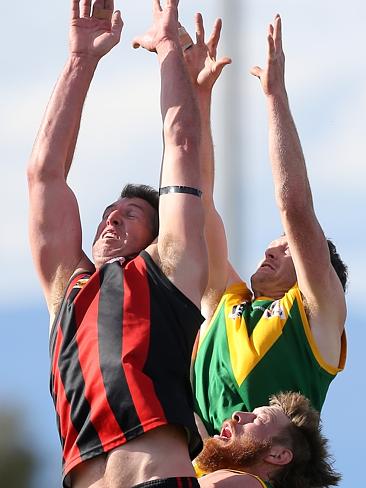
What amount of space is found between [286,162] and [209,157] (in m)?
0.64

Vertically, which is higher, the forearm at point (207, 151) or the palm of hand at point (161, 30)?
the palm of hand at point (161, 30)

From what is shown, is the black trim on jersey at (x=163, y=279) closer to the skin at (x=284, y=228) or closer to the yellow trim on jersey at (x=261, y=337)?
the yellow trim on jersey at (x=261, y=337)

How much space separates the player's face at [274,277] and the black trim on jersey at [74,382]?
1773 mm

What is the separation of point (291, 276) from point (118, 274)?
185cm

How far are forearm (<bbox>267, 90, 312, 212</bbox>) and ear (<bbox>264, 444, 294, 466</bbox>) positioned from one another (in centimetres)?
148

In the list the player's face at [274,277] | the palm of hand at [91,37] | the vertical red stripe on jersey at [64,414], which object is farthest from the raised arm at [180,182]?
the player's face at [274,277]

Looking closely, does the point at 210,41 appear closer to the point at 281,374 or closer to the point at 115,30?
the point at 115,30

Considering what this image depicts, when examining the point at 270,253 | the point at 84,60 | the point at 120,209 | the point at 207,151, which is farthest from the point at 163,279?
the point at 207,151

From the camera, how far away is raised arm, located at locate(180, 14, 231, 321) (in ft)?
34.3

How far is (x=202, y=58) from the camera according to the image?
10.5m

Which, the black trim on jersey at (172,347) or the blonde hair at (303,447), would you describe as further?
the blonde hair at (303,447)

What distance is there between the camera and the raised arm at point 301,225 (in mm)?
9992

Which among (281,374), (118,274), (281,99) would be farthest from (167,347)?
(281,99)

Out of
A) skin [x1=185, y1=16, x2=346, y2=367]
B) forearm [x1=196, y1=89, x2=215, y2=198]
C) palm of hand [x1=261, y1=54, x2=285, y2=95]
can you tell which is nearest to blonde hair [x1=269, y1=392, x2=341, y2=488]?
skin [x1=185, y1=16, x2=346, y2=367]
